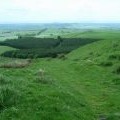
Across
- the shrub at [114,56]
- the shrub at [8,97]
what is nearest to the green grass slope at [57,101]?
the shrub at [8,97]

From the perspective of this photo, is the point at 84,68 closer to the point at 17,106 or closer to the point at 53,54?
the point at 17,106

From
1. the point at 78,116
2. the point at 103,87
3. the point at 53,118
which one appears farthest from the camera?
the point at 103,87

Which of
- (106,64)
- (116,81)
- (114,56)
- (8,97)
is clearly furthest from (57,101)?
(114,56)

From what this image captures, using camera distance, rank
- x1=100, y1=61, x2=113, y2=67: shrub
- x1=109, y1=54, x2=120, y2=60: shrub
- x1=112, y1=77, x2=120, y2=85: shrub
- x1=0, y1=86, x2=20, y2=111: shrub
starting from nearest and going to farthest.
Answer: x1=0, y1=86, x2=20, y2=111: shrub < x1=112, y1=77, x2=120, y2=85: shrub < x1=100, y1=61, x2=113, y2=67: shrub < x1=109, y1=54, x2=120, y2=60: shrub

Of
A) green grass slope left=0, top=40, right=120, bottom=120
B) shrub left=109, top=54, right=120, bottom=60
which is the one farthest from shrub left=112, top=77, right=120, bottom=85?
shrub left=109, top=54, right=120, bottom=60

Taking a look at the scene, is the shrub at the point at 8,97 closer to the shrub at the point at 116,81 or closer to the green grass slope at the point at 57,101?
the green grass slope at the point at 57,101

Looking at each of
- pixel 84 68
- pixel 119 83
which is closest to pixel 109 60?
pixel 84 68

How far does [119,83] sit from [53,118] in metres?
12.4

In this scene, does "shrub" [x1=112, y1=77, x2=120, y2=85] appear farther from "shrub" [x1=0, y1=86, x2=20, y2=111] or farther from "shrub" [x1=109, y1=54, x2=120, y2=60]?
"shrub" [x1=0, y1=86, x2=20, y2=111]

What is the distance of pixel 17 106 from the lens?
12.9 meters

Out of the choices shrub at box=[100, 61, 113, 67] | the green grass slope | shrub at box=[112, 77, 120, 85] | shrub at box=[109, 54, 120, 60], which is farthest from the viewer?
shrub at box=[109, 54, 120, 60]

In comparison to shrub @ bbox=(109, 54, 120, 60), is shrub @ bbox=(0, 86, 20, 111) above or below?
above

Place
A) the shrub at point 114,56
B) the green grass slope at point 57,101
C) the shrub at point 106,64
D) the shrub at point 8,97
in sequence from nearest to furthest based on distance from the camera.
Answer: the green grass slope at point 57,101, the shrub at point 8,97, the shrub at point 106,64, the shrub at point 114,56

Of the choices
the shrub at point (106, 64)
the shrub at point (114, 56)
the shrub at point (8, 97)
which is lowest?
the shrub at point (106, 64)
